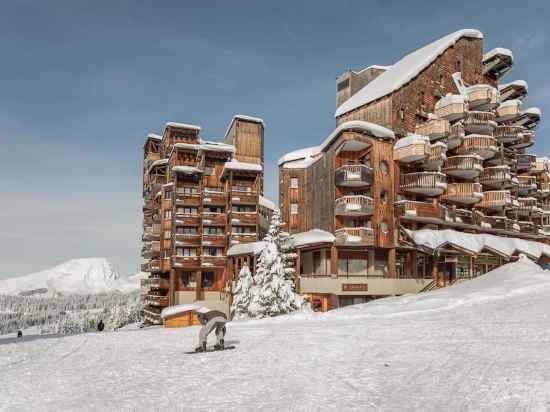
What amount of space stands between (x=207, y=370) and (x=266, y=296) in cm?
2323

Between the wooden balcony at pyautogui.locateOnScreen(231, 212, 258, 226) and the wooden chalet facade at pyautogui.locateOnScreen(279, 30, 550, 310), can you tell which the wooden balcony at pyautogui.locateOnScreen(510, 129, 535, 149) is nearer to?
the wooden chalet facade at pyautogui.locateOnScreen(279, 30, 550, 310)

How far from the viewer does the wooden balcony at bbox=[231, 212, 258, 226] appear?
57.3 metres

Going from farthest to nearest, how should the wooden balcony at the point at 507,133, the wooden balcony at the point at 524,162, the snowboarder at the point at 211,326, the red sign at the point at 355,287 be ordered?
1. the wooden balcony at the point at 524,162
2. the wooden balcony at the point at 507,133
3. the red sign at the point at 355,287
4. the snowboarder at the point at 211,326

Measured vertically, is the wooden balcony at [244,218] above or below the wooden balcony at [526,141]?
below

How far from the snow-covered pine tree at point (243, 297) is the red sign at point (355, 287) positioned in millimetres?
7529

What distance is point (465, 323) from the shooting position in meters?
20.1

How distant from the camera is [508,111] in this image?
5506cm

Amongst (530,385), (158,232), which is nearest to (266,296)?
(530,385)

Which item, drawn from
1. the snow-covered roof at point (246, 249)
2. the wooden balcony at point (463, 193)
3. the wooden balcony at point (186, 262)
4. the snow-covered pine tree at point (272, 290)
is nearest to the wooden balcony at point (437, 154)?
the wooden balcony at point (463, 193)

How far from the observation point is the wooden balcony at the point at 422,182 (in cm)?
4303

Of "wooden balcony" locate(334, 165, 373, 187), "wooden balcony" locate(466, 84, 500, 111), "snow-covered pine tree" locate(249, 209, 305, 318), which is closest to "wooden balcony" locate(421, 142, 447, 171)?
"wooden balcony" locate(334, 165, 373, 187)

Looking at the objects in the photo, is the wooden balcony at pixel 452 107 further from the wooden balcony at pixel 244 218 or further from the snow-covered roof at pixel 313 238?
the wooden balcony at pixel 244 218

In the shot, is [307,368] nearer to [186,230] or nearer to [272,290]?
[272,290]

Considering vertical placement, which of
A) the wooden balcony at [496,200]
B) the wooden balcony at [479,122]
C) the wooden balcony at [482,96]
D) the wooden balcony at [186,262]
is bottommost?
the wooden balcony at [186,262]
